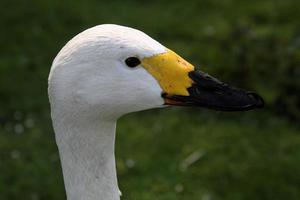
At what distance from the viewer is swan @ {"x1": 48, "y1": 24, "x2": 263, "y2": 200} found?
98.6 inches

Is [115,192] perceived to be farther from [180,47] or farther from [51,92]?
[180,47]

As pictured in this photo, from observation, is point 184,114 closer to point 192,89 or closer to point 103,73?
point 192,89

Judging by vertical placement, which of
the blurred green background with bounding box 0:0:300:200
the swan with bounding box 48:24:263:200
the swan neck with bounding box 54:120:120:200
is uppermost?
the swan with bounding box 48:24:263:200

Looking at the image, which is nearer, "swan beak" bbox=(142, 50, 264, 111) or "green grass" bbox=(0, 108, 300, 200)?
"swan beak" bbox=(142, 50, 264, 111)

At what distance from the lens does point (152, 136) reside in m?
5.29

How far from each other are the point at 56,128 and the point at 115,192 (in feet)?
1.09

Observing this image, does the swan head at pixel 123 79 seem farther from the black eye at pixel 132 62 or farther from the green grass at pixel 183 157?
the green grass at pixel 183 157

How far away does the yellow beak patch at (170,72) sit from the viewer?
2.54m

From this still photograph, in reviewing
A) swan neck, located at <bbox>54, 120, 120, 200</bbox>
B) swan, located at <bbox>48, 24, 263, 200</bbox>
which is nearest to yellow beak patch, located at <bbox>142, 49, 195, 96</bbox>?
swan, located at <bbox>48, 24, 263, 200</bbox>

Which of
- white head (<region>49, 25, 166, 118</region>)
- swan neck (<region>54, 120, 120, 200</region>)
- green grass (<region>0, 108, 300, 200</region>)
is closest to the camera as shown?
white head (<region>49, 25, 166, 118</region>)

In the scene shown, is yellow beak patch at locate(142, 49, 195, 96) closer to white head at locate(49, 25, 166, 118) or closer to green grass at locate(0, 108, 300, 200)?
white head at locate(49, 25, 166, 118)

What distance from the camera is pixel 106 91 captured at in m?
2.54

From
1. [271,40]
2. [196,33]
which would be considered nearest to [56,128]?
[271,40]

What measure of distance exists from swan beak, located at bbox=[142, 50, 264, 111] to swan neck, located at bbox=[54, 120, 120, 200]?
25 centimetres
